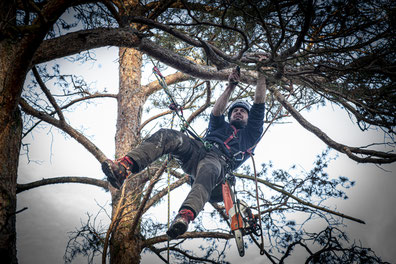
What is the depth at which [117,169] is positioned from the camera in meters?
1.82

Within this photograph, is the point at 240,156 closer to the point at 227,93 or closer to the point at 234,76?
the point at 227,93

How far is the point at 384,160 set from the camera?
220 cm

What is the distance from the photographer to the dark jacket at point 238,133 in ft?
9.46

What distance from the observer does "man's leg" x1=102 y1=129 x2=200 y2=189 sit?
1.82m

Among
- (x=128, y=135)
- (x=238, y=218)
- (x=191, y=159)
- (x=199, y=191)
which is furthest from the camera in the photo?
(x=128, y=135)

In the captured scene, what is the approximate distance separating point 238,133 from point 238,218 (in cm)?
121

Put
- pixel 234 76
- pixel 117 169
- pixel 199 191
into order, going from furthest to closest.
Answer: pixel 234 76 < pixel 199 191 < pixel 117 169

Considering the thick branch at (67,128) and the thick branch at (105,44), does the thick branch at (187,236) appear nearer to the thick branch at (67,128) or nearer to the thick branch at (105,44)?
the thick branch at (67,128)

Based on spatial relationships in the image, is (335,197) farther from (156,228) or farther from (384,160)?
(156,228)

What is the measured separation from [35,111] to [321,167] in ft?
12.5

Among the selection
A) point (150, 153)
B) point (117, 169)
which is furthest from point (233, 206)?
point (117, 169)

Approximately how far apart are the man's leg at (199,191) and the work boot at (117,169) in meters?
0.53

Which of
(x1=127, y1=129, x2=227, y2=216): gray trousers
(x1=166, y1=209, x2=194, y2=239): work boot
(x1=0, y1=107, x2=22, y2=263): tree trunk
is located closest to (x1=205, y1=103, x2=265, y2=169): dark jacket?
(x1=127, y1=129, x2=227, y2=216): gray trousers

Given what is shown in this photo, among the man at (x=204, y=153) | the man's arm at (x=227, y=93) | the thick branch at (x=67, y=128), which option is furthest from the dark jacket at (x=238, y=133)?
the thick branch at (x=67, y=128)
